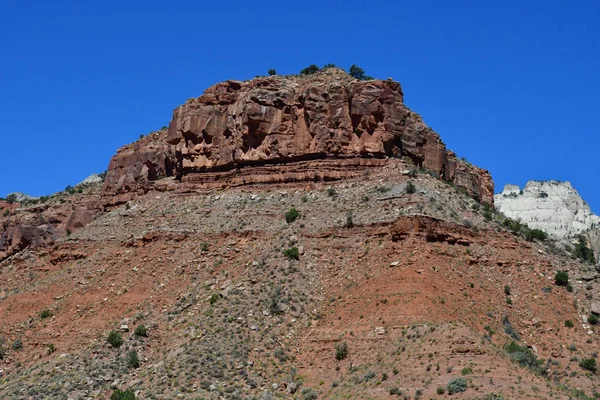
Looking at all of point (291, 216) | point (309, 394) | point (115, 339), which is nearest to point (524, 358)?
point (309, 394)

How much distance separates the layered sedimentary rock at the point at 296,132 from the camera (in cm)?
8194

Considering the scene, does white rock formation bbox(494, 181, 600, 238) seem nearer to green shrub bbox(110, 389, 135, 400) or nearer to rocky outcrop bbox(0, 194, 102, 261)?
rocky outcrop bbox(0, 194, 102, 261)

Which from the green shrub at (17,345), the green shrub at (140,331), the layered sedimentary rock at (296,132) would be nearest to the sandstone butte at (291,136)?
the layered sedimentary rock at (296,132)

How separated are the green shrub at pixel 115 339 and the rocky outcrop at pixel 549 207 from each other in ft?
409

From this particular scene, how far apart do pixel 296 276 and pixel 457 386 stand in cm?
2255

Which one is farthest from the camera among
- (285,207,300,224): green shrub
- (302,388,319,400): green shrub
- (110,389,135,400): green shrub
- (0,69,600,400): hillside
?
(285,207,300,224): green shrub

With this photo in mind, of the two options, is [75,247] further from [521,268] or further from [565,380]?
[565,380]

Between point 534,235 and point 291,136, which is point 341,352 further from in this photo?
point 291,136

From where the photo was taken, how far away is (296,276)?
67312 mm

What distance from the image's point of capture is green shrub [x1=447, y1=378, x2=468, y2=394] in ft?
153

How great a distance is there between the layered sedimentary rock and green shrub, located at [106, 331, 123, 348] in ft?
82.2

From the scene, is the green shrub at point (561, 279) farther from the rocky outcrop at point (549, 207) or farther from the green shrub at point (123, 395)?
the rocky outcrop at point (549, 207)

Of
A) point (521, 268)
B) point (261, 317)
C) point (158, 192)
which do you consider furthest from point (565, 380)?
point (158, 192)

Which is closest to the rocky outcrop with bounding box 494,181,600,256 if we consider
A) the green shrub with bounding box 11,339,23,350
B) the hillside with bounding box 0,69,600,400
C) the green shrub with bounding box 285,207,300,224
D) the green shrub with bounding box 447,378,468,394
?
the hillside with bounding box 0,69,600,400
